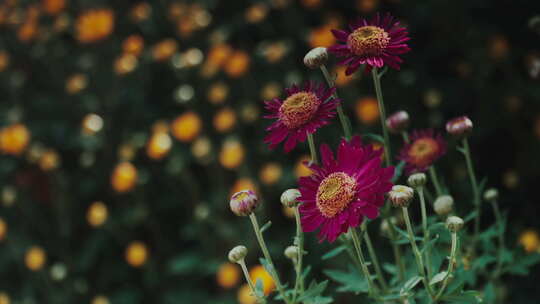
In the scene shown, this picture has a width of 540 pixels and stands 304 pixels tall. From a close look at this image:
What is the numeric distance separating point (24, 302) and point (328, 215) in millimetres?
1704

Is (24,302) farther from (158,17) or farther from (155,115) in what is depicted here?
(158,17)

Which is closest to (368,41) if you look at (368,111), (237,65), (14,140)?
(368,111)

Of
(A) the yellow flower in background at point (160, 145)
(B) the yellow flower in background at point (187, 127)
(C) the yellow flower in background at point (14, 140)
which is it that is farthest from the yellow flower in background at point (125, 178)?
(C) the yellow flower in background at point (14, 140)

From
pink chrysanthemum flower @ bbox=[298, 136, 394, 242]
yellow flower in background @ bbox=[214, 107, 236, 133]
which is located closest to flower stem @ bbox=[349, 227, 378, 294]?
pink chrysanthemum flower @ bbox=[298, 136, 394, 242]

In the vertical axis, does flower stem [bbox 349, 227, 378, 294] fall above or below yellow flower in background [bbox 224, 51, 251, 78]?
below

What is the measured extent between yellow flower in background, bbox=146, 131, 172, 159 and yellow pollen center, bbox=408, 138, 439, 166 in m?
1.23

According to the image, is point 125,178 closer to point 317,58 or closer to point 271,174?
point 271,174

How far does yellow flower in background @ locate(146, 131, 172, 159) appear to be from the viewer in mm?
1993

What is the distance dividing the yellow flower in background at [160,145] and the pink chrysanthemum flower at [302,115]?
1.28 metres

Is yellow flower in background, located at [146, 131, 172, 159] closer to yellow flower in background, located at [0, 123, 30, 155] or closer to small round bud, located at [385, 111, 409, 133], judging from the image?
yellow flower in background, located at [0, 123, 30, 155]

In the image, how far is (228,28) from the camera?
2.37 metres

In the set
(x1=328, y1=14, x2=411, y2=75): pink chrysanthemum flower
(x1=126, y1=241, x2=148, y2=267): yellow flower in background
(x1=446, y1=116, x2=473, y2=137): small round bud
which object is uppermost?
(x1=328, y1=14, x2=411, y2=75): pink chrysanthemum flower

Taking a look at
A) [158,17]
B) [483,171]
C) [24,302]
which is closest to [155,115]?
[158,17]

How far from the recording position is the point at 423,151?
0.89m
